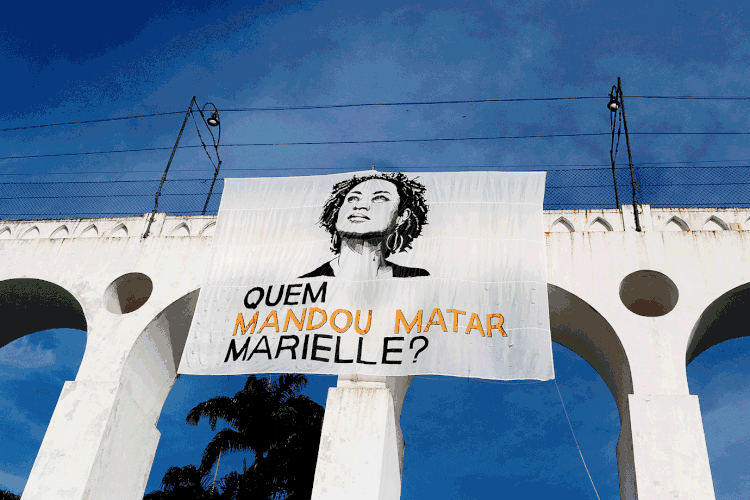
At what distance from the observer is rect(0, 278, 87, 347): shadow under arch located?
1363 centimetres

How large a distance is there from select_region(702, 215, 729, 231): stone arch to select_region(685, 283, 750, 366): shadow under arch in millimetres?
1353

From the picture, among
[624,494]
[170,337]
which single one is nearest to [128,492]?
[170,337]

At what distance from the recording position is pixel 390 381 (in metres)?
11.3

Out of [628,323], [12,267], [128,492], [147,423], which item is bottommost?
[128,492]

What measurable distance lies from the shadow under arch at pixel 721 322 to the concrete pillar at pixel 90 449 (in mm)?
9578

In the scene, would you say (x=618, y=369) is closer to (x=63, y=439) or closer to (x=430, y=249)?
(x=430, y=249)

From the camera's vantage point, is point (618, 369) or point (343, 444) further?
point (618, 369)

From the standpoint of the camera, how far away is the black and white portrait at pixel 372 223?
12.1 meters

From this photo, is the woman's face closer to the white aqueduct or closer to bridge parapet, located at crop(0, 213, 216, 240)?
the white aqueduct

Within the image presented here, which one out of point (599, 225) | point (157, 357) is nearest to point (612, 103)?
point (599, 225)

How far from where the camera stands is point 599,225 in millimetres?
12586

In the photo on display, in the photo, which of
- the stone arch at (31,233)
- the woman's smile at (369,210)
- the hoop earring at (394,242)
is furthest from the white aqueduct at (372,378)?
the woman's smile at (369,210)

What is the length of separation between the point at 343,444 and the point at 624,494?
450 centimetres

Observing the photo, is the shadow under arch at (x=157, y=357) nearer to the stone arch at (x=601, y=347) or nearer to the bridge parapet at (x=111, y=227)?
the bridge parapet at (x=111, y=227)
